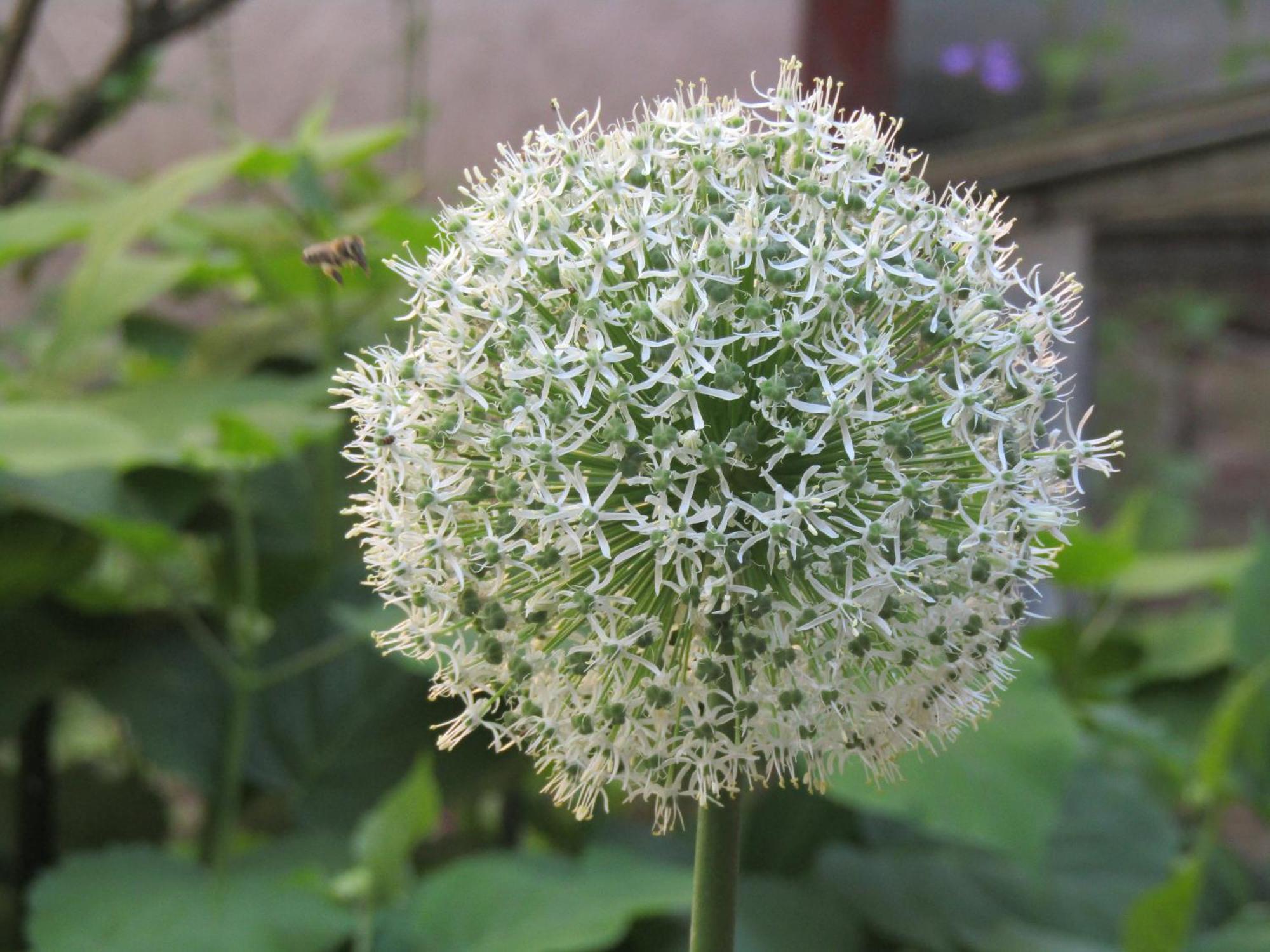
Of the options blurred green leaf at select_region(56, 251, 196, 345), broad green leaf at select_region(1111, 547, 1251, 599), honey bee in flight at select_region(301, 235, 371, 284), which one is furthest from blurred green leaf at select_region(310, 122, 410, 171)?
broad green leaf at select_region(1111, 547, 1251, 599)

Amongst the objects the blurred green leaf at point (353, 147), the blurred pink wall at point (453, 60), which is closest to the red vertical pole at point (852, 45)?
the blurred pink wall at point (453, 60)

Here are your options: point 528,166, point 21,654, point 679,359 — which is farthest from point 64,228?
point 679,359

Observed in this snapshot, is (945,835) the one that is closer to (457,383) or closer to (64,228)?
(457,383)

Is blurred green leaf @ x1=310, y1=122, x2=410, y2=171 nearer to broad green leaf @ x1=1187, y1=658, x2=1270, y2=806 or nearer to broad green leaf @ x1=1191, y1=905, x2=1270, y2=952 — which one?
broad green leaf @ x1=1187, y1=658, x2=1270, y2=806

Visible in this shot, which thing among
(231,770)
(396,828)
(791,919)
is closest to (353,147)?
(231,770)

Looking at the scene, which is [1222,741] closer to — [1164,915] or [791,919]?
[1164,915]

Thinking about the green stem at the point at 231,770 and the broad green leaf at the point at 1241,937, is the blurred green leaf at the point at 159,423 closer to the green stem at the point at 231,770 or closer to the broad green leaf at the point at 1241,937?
the green stem at the point at 231,770
